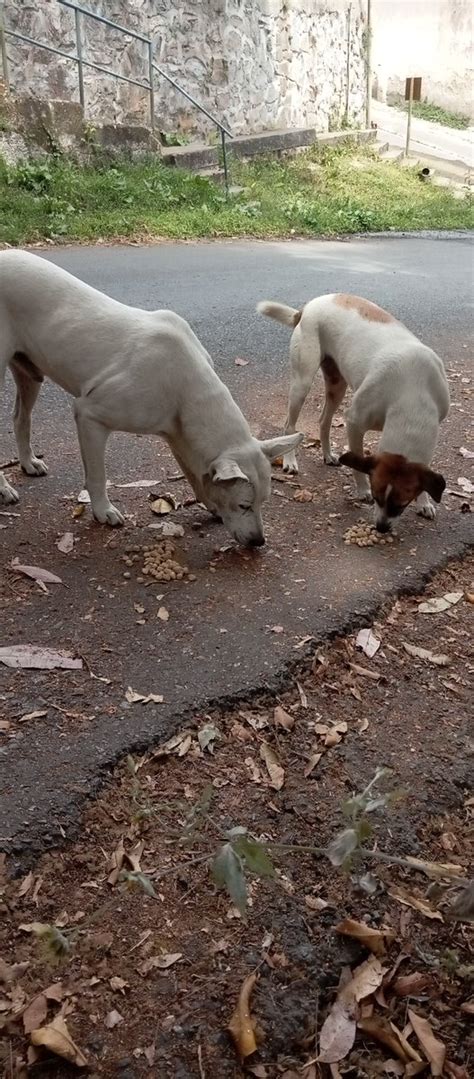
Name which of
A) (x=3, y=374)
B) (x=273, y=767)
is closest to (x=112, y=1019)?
(x=273, y=767)

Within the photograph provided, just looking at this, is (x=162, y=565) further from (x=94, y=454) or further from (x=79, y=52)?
(x=79, y=52)

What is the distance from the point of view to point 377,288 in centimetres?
1152

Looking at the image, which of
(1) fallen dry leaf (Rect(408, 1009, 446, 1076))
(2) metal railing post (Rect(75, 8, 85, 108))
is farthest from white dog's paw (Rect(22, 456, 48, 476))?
(2) metal railing post (Rect(75, 8, 85, 108))

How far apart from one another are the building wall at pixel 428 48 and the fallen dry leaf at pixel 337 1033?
35.4 meters

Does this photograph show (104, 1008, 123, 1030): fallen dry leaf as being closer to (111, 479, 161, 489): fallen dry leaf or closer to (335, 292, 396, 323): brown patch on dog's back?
(111, 479, 161, 489): fallen dry leaf

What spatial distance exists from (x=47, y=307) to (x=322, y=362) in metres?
2.01

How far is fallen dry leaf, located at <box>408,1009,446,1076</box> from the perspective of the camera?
2.41 m

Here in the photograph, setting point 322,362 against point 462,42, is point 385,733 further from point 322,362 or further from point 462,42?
point 462,42

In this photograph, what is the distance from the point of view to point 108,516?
498 centimetres

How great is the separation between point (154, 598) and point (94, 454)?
Answer: 0.84m

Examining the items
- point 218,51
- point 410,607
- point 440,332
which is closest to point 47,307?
point 410,607

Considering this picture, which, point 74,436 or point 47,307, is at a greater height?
point 47,307

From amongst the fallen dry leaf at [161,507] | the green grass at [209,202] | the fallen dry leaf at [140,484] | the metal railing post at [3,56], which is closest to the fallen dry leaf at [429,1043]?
the fallen dry leaf at [161,507]

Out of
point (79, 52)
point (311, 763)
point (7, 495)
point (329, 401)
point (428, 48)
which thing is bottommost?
point (311, 763)
